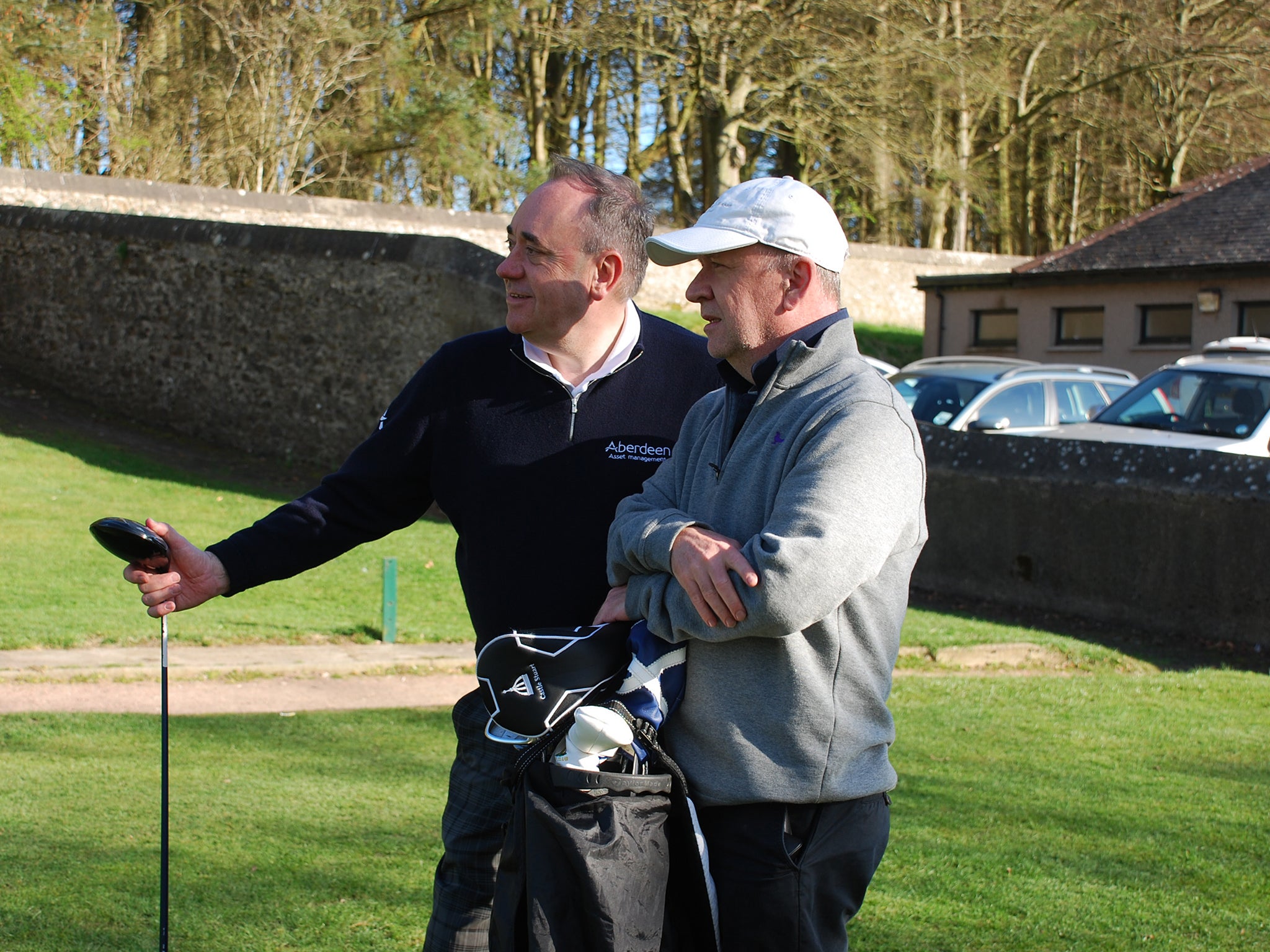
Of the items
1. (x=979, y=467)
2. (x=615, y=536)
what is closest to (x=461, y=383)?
(x=615, y=536)

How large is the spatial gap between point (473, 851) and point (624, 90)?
2906 cm

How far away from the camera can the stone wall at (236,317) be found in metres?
16.5

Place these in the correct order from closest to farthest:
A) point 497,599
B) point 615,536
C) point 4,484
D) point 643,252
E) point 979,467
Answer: point 615,536 → point 497,599 → point 643,252 → point 979,467 → point 4,484

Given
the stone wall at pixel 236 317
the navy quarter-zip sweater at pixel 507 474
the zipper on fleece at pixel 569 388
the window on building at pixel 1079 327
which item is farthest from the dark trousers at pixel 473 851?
the window on building at pixel 1079 327

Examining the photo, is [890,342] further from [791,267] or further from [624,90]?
[791,267]

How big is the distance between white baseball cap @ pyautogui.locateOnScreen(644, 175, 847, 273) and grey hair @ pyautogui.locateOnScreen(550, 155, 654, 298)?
67 cm

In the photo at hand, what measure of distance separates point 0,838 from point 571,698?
3487 mm

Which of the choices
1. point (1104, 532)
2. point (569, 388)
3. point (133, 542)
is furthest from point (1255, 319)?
point (133, 542)

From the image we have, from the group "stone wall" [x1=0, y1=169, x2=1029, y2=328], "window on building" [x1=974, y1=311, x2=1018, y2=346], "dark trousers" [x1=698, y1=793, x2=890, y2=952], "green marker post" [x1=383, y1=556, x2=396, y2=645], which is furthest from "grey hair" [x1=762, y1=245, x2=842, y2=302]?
"window on building" [x1=974, y1=311, x2=1018, y2=346]

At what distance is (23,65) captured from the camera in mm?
22438

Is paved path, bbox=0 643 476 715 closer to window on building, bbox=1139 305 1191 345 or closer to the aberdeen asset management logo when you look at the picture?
the aberdeen asset management logo

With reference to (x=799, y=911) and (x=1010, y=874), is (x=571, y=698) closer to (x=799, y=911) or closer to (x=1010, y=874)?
(x=799, y=911)

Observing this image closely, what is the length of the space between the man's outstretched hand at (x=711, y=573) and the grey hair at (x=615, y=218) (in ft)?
3.73

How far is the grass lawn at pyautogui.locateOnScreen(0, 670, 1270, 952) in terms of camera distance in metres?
4.34
